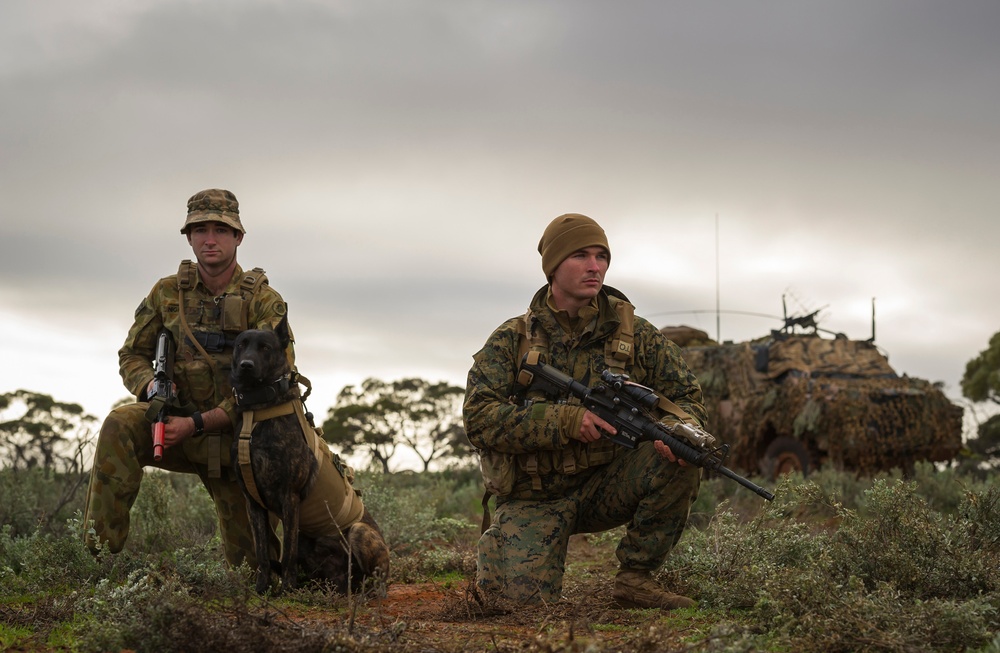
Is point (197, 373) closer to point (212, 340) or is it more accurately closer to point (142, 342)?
point (212, 340)

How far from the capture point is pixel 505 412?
562 cm

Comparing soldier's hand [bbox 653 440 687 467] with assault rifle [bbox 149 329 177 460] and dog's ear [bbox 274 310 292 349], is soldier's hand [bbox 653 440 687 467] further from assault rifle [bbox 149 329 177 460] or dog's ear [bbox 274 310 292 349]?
assault rifle [bbox 149 329 177 460]

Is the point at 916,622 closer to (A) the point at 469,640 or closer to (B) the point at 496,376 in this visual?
(A) the point at 469,640

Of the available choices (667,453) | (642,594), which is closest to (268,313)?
(667,453)

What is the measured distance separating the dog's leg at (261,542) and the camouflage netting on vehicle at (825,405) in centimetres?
1086

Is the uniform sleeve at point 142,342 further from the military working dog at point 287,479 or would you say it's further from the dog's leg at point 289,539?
the dog's leg at point 289,539

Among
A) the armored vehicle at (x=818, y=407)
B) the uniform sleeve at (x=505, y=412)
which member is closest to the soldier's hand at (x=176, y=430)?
the uniform sleeve at (x=505, y=412)

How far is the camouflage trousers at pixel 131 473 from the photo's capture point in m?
5.86

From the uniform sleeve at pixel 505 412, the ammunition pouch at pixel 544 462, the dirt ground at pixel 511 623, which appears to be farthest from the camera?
the ammunition pouch at pixel 544 462

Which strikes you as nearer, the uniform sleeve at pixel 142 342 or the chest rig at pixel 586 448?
the chest rig at pixel 586 448

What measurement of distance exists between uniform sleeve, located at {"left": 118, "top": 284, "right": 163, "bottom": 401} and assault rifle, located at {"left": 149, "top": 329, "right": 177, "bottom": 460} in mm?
136

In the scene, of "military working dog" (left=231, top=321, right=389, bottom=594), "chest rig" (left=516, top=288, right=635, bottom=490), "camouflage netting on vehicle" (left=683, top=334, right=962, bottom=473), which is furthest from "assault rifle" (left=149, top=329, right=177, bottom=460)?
"camouflage netting on vehicle" (left=683, top=334, right=962, bottom=473)

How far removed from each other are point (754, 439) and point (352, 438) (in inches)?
569

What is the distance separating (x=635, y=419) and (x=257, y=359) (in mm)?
2087
